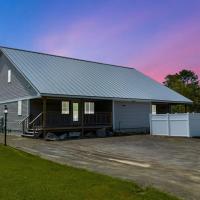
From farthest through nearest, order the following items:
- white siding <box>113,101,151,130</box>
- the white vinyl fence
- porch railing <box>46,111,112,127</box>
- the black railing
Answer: white siding <box>113,101,151,130</box>
porch railing <box>46,111,112,127</box>
the black railing
the white vinyl fence

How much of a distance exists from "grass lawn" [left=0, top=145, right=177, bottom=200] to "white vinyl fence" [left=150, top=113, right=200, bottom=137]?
41.6 feet

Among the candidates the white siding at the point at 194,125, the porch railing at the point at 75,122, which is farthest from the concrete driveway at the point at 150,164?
the porch railing at the point at 75,122

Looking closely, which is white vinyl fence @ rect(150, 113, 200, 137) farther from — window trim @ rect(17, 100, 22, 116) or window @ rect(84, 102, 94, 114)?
window trim @ rect(17, 100, 22, 116)

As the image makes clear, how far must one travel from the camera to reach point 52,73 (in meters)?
24.3

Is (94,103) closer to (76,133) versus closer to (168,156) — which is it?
(76,133)

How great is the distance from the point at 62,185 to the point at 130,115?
19089mm

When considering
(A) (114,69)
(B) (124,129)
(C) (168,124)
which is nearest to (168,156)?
(C) (168,124)

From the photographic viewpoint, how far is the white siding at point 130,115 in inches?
1002

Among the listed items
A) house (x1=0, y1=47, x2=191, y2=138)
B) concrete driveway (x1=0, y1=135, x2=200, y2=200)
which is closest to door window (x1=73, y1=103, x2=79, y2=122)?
house (x1=0, y1=47, x2=191, y2=138)

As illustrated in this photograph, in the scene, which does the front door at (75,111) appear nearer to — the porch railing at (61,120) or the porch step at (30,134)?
the porch railing at (61,120)

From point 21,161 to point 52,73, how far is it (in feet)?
45.2

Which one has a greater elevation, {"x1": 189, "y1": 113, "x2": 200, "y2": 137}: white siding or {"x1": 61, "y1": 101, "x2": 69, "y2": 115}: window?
{"x1": 61, "y1": 101, "x2": 69, "y2": 115}: window

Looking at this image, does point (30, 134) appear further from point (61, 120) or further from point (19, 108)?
point (19, 108)

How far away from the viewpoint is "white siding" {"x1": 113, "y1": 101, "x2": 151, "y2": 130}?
25453 mm
